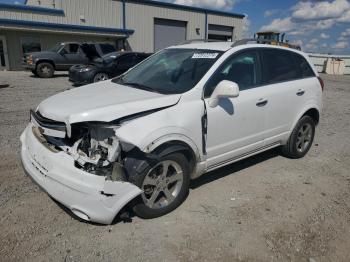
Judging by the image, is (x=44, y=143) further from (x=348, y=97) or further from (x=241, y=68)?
(x=348, y=97)

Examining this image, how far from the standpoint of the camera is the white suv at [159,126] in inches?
114

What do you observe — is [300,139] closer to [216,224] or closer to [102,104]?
[216,224]

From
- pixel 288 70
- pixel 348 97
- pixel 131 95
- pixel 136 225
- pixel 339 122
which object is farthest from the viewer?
pixel 348 97

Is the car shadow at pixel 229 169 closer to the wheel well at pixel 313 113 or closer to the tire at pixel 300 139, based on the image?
the tire at pixel 300 139

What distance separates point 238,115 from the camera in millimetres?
3861

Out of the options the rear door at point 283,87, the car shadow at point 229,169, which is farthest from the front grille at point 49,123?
the rear door at point 283,87

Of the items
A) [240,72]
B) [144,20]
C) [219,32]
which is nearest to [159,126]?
[240,72]

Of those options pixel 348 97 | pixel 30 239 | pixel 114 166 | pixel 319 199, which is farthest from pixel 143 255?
pixel 348 97

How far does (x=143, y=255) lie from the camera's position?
112 inches

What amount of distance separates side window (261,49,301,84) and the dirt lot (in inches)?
53.3

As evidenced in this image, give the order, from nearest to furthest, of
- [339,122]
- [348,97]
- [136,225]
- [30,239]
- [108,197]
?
[108,197] → [30,239] → [136,225] → [339,122] → [348,97]

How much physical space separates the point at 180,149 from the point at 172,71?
1.23m

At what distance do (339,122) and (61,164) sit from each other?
7389 millimetres

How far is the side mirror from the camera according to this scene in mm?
3389
